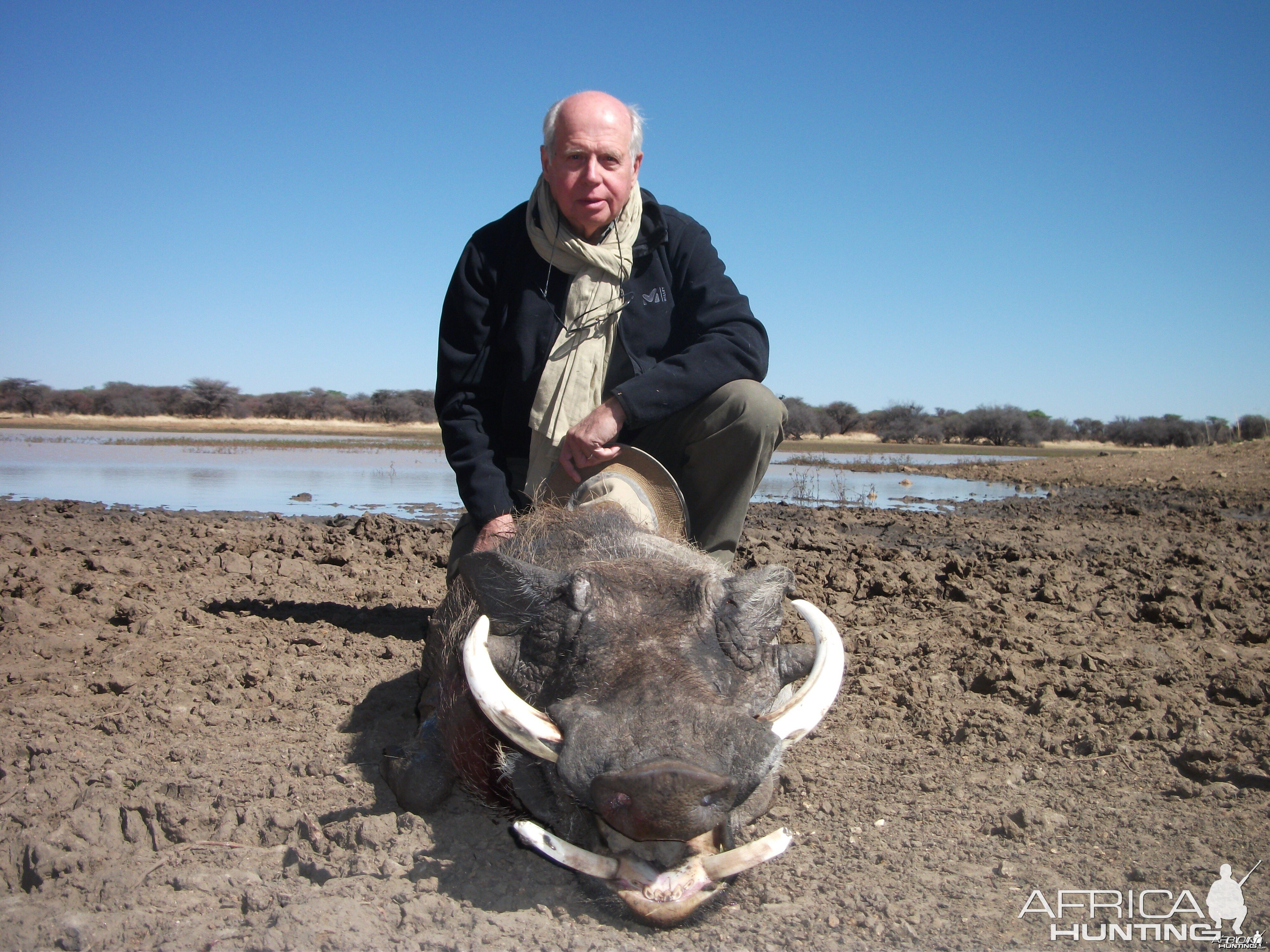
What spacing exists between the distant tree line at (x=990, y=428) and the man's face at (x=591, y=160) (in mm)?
31178

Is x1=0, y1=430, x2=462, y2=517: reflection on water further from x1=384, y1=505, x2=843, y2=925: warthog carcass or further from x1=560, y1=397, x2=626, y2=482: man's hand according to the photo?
x1=384, y1=505, x2=843, y2=925: warthog carcass

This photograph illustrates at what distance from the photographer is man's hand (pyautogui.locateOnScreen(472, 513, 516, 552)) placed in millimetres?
3307

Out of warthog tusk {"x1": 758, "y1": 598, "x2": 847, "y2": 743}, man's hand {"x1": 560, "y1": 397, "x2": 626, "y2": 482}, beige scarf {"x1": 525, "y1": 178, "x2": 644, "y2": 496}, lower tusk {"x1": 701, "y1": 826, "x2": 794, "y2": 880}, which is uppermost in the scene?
beige scarf {"x1": 525, "y1": 178, "x2": 644, "y2": 496}

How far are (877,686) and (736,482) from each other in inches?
40.7

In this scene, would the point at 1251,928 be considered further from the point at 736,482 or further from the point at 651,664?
the point at 736,482

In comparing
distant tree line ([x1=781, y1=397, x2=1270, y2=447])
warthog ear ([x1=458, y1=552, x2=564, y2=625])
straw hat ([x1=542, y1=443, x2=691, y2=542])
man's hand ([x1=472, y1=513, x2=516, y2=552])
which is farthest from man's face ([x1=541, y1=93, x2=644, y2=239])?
distant tree line ([x1=781, y1=397, x2=1270, y2=447])

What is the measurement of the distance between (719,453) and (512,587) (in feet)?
5.32

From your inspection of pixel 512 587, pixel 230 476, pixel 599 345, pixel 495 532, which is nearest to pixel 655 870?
pixel 512 587

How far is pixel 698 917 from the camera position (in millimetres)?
1902

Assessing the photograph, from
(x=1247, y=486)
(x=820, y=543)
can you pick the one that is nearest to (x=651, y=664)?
(x=820, y=543)

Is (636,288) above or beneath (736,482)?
above

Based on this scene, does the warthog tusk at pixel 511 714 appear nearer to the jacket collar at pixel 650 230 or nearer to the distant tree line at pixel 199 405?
the jacket collar at pixel 650 230

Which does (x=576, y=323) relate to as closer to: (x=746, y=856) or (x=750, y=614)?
(x=750, y=614)

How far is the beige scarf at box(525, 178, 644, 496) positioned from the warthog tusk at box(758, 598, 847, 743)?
1629 mm
